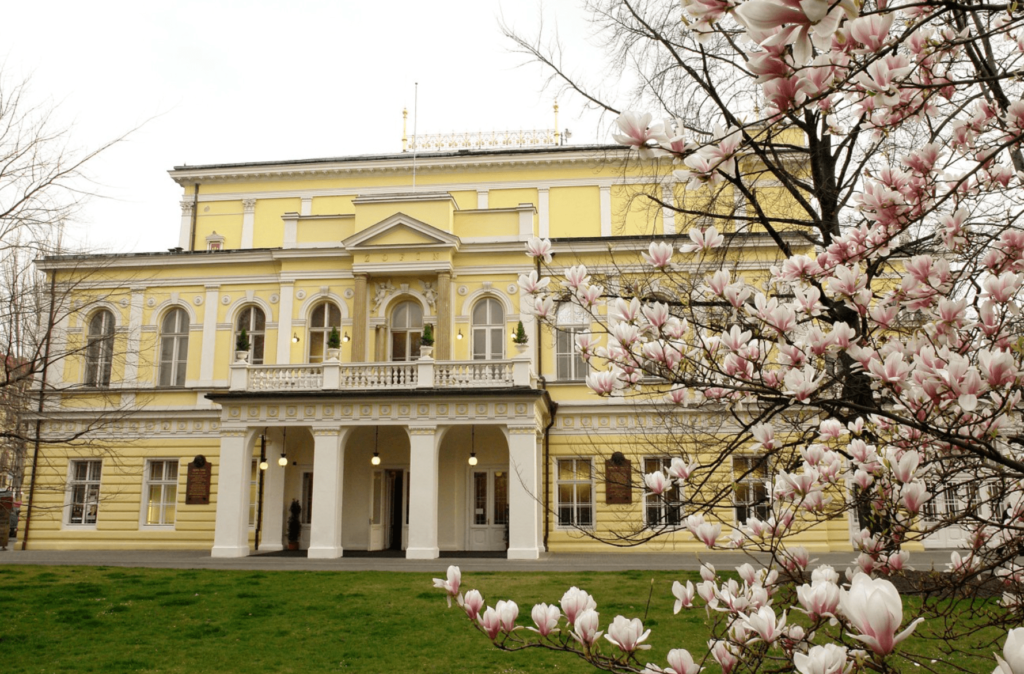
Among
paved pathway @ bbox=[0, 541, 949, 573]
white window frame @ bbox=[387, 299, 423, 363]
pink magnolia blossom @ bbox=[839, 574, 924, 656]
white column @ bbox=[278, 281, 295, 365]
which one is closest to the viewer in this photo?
pink magnolia blossom @ bbox=[839, 574, 924, 656]

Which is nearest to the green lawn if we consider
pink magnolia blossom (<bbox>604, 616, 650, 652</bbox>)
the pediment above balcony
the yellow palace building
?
the yellow palace building

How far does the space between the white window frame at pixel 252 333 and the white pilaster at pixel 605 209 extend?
1232 centimetres

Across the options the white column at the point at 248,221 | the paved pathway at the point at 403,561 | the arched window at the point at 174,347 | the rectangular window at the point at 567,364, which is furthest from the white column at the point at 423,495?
the white column at the point at 248,221

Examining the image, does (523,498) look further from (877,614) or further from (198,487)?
(877,614)

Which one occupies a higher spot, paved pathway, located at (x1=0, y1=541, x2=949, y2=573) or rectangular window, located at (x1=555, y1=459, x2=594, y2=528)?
rectangular window, located at (x1=555, y1=459, x2=594, y2=528)

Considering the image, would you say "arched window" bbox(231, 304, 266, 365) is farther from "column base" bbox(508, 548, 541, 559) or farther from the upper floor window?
"column base" bbox(508, 548, 541, 559)

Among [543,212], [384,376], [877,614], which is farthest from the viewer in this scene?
[543,212]

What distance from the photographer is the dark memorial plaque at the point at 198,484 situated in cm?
2453

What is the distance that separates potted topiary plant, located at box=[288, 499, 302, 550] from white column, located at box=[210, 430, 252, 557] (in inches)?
96.8

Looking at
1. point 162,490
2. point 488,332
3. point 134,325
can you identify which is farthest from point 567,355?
point 134,325

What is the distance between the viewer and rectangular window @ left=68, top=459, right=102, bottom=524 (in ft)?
82.2

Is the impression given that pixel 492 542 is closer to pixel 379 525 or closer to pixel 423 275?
pixel 379 525

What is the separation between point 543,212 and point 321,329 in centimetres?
941

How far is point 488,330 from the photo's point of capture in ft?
82.0
